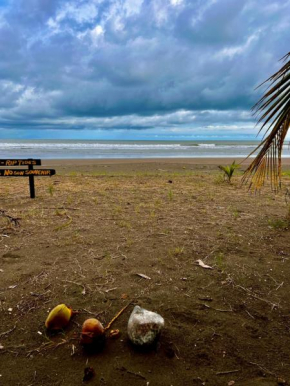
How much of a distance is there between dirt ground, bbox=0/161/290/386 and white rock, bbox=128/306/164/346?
90 mm

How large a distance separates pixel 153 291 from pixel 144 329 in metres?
0.89

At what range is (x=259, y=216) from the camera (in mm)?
6129

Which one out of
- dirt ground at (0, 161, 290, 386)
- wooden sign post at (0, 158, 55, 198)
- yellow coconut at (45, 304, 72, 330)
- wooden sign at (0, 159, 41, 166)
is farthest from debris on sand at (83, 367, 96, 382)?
wooden sign at (0, 159, 41, 166)

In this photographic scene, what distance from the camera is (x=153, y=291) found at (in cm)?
329

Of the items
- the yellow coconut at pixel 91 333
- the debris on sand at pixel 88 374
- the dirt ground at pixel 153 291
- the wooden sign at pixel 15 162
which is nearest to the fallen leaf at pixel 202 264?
the dirt ground at pixel 153 291

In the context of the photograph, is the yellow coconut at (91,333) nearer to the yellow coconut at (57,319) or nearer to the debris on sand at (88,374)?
the debris on sand at (88,374)

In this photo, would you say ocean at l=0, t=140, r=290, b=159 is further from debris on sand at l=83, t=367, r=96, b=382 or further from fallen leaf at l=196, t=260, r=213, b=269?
debris on sand at l=83, t=367, r=96, b=382

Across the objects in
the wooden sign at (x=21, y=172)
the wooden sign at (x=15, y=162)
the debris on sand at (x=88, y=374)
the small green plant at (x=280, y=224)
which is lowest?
the debris on sand at (x=88, y=374)

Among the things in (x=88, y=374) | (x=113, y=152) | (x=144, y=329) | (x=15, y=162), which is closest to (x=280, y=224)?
(x=144, y=329)

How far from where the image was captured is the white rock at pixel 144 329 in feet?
7.89

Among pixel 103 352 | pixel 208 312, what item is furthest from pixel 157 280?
pixel 103 352

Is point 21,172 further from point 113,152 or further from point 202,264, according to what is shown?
point 113,152

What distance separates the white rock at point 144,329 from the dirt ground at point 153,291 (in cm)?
9

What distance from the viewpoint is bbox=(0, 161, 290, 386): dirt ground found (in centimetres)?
228
